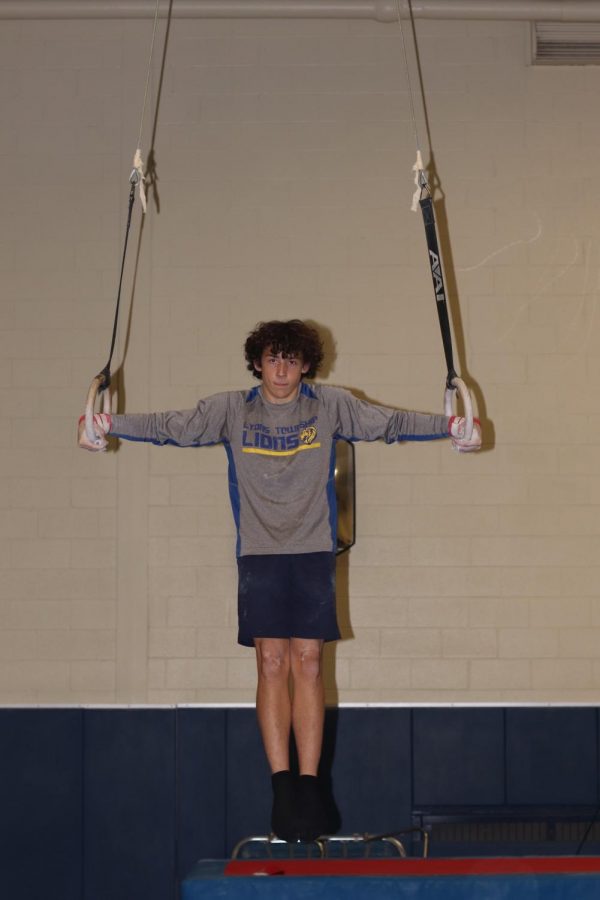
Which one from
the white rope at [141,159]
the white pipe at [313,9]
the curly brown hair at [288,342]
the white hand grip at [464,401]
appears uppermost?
the white pipe at [313,9]

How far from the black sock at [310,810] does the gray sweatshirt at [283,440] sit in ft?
2.81

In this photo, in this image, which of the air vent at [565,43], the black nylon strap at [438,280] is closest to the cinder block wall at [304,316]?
the air vent at [565,43]

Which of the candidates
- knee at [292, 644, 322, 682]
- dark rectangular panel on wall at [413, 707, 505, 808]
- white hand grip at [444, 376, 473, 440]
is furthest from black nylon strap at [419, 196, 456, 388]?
dark rectangular panel on wall at [413, 707, 505, 808]

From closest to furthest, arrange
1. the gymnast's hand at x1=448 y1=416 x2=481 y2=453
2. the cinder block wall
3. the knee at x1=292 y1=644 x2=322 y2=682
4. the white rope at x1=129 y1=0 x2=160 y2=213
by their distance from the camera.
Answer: the gymnast's hand at x1=448 y1=416 x2=481 y2=453 → the knee at x1=292 y1=644 x2=322 y2=682 → the white rope at x1=129 y1=0 x2=160 y2=213 → the cinder block wall

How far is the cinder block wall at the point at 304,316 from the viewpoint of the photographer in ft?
18.5

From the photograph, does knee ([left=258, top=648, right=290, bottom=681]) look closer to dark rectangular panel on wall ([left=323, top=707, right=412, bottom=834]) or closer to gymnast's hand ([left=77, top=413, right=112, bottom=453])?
gymnast's hand ([left=77, top=413, right=112, bottom=453])

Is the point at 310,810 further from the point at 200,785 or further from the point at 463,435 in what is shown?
the point at 200,785

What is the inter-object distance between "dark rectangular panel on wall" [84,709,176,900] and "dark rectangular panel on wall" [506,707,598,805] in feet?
5.89

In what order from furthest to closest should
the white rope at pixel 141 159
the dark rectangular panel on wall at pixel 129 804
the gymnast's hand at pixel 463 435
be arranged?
the dark rectangular panel on wall at pixel 129 804 → the white rope at pixel 141 159 → the gymnast's hand at pixel 463 435

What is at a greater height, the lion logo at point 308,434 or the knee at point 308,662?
the lion logo at point 308,434

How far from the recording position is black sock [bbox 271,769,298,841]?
3779 mm

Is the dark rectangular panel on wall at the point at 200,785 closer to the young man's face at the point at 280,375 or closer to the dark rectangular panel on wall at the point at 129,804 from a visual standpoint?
the dark rectangular panel on wall at the point at 129,804

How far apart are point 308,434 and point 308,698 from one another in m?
1.00

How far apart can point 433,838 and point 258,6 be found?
4499 millimetres
